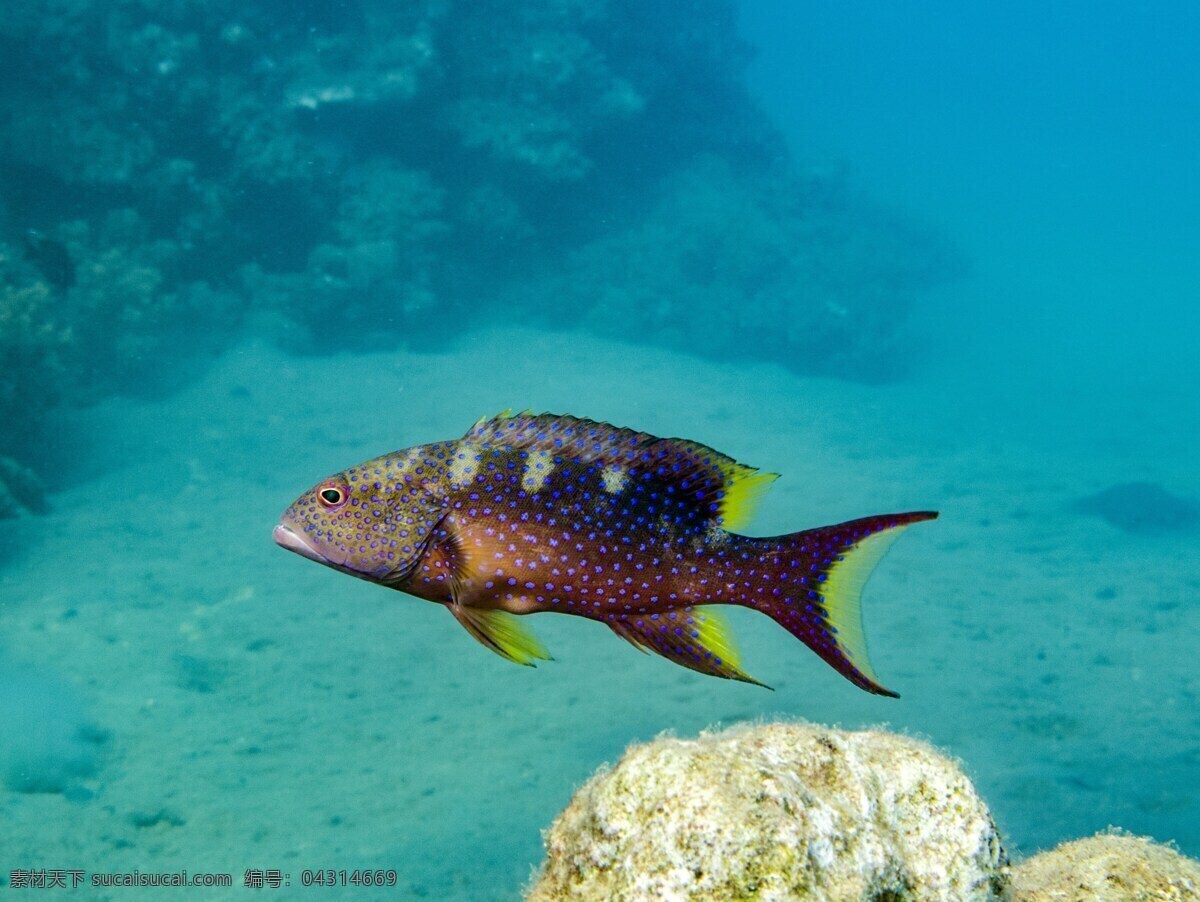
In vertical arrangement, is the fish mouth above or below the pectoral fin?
above

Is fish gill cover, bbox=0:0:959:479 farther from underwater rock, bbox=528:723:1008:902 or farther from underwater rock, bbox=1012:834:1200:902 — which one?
underwater rock, bbox=1012:834:1200:902

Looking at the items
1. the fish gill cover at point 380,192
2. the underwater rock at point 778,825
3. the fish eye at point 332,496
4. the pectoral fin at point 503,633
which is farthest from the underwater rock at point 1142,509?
the fish eye at point 332,496

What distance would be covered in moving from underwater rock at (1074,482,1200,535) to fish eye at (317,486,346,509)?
17.8 meters

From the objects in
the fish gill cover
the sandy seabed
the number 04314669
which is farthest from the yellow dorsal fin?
the fish gill cover

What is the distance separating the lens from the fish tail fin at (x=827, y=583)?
72.8 inches

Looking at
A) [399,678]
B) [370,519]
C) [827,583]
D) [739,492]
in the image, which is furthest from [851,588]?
[399,678]

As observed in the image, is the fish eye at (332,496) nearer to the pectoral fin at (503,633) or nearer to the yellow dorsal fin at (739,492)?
the pectoral fin at (503,633)

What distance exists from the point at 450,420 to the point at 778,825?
47.9ft

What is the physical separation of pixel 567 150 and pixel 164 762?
19314 mm

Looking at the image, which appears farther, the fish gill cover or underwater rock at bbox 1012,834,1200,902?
the fish gill cover

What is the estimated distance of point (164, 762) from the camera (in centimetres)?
694

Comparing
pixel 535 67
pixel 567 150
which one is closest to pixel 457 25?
pixel 535 67

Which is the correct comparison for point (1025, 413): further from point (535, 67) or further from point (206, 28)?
point (206, 28)

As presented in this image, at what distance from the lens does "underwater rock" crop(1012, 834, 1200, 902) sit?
8.29 feet
